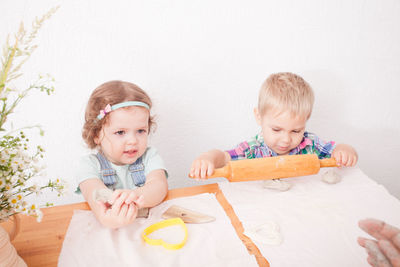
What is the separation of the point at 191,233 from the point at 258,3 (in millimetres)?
951

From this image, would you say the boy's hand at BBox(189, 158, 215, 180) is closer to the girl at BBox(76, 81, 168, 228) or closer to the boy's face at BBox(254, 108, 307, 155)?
the girl at BBox(76, 81, 168, 228)

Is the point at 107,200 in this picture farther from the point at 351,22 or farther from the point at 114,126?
the point at 351,22

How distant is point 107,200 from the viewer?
81 centimetres

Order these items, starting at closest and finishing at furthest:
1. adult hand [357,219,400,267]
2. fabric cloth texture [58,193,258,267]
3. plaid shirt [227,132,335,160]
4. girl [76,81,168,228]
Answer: adult hand [357,219,400,267]
fabric cloth texture [58,193,258,267]
girl [76,81,168,228]
plaid shirt [227,132,335,160]

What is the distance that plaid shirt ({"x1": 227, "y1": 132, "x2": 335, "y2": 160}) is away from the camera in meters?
1.15

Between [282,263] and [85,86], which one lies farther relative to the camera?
[85,86]

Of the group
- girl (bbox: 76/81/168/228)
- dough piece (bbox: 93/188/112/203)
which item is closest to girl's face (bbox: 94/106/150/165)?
girl (bbox: 76/81/168/228)

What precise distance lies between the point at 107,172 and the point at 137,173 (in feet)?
0.34

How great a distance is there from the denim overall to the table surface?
11cm

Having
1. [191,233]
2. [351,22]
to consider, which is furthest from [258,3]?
[191,233]

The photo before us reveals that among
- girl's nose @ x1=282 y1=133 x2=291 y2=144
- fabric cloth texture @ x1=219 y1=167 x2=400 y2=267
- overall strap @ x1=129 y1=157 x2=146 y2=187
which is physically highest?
girl's nose @ x1=282 y1=133 x2=291 y2=144

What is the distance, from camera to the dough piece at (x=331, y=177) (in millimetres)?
1009

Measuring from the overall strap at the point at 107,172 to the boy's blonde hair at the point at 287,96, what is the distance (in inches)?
23.2

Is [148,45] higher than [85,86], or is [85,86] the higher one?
[148,45]
